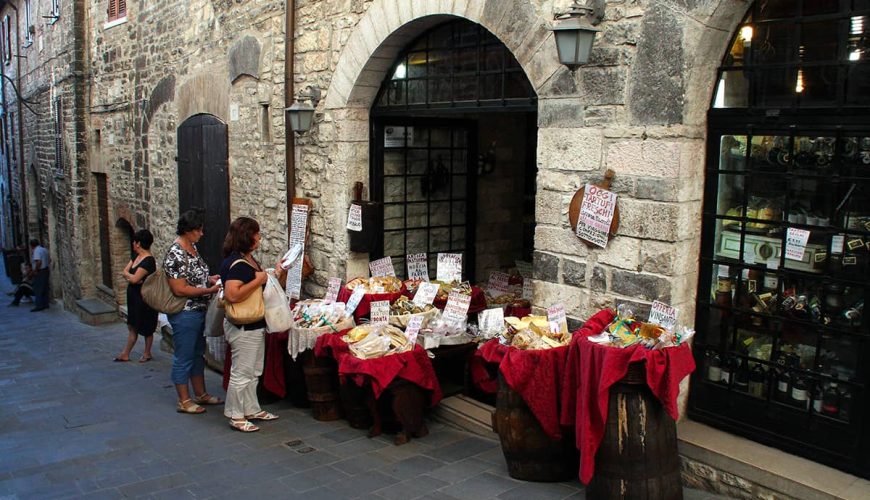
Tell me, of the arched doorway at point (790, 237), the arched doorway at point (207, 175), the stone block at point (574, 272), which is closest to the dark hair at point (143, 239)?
the arched doorway at point (207, 175)

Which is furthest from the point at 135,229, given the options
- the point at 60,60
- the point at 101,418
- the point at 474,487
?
the point at 474,487

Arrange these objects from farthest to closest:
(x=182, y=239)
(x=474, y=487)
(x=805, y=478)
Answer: (x=182, y=239) → (x=474, y=487) → (x=805, y=478)

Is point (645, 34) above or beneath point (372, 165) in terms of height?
above

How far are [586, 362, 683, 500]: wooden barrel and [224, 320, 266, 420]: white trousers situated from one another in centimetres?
274

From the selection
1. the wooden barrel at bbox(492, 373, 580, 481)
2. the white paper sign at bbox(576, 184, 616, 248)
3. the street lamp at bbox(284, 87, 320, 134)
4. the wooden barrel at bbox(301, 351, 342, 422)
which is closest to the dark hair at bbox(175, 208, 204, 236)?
the wooden barrel at bbox(301, 351, 342, 422)

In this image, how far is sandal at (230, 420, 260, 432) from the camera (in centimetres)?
570

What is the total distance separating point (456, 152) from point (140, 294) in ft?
11.8

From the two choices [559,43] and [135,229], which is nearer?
[559,43]

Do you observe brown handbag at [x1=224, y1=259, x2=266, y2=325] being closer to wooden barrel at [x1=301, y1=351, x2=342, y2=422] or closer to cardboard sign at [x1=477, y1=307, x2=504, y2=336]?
wooden barrel at [x1=301, y1=351, x2=342, y2=422]

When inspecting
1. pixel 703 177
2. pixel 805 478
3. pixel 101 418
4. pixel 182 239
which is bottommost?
pixel 101 418

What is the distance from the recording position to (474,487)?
4469 millimetres

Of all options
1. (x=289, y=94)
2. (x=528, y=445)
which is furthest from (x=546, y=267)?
(x=289, y=94)

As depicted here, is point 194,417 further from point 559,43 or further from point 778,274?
point 778,274

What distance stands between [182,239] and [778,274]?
4217 millimetres
